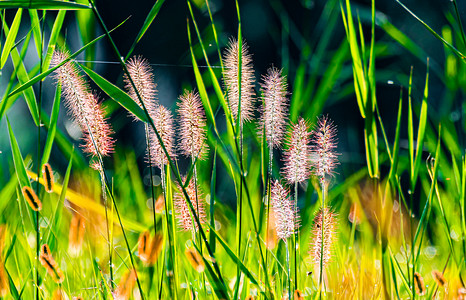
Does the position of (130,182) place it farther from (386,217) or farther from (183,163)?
(386,217)

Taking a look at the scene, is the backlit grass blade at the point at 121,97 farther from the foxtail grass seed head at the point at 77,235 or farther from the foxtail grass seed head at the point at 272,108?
the foxtail grass seed head at the point at 77,235

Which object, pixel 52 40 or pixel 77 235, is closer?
pixel 52 40

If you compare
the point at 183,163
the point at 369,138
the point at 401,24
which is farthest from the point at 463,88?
the point at 183,163

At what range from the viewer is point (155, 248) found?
76 cm

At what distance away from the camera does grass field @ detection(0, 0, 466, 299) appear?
73 cm

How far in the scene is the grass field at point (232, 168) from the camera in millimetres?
727

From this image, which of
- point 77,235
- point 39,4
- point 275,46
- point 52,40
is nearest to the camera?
point 39,4

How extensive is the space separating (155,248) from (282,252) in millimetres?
337

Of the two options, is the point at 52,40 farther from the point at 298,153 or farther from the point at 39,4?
the point at 298,153

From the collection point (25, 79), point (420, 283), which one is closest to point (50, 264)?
point (25, 79)

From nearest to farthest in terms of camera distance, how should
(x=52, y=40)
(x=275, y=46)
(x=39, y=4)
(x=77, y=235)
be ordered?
(x=39, y=4) < (x=52, y=40) < (x=77, y=235) < (x=275, y=46)

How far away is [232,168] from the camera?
784 millimetres

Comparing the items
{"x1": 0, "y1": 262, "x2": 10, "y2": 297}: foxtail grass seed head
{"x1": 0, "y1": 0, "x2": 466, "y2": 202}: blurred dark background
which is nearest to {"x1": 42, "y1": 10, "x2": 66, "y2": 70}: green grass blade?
{"x1": 0, "y1": 262, "x2": 10, "y2": 297}: foxtail grass seed head

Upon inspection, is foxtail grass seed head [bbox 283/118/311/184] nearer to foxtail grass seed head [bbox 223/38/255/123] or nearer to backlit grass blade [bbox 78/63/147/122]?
foxtail grass seed head [bbox 223/38/255/123]
